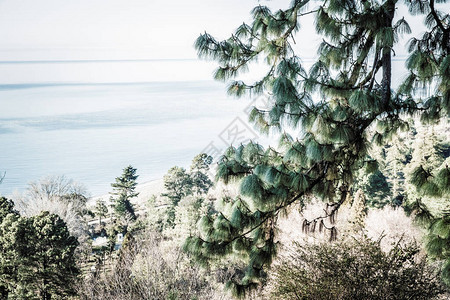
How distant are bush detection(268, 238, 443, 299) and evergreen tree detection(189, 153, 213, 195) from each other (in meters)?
18.2

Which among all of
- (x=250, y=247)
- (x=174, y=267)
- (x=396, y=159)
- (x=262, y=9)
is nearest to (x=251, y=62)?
(x=262, y=9)

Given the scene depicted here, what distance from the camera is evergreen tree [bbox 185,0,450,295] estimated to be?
Result: 257cm

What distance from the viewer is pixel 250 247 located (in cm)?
304

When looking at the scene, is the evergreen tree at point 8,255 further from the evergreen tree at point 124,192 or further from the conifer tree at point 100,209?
the conifer tree at point 100,209

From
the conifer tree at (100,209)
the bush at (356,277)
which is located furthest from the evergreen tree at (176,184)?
the bush at (356,277)

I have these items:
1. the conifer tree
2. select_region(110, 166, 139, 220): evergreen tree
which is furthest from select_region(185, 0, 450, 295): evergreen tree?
the conifer tree

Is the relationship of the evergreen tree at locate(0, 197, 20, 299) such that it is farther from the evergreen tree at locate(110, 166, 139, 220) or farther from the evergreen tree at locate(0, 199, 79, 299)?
the evergreen tree at locate(110, 166, 139, 220)

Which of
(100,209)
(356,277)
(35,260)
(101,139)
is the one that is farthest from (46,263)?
(101,139)

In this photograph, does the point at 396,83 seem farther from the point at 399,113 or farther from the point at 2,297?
the point at 2,297

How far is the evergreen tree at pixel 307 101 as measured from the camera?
2.57m

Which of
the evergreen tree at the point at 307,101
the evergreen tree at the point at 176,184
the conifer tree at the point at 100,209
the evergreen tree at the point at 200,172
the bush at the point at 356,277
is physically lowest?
the bush at the point at 356,277

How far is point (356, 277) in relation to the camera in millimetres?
3854

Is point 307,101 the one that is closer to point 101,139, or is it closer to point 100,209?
point 100,209

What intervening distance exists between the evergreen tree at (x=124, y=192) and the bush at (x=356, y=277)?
17334mm
